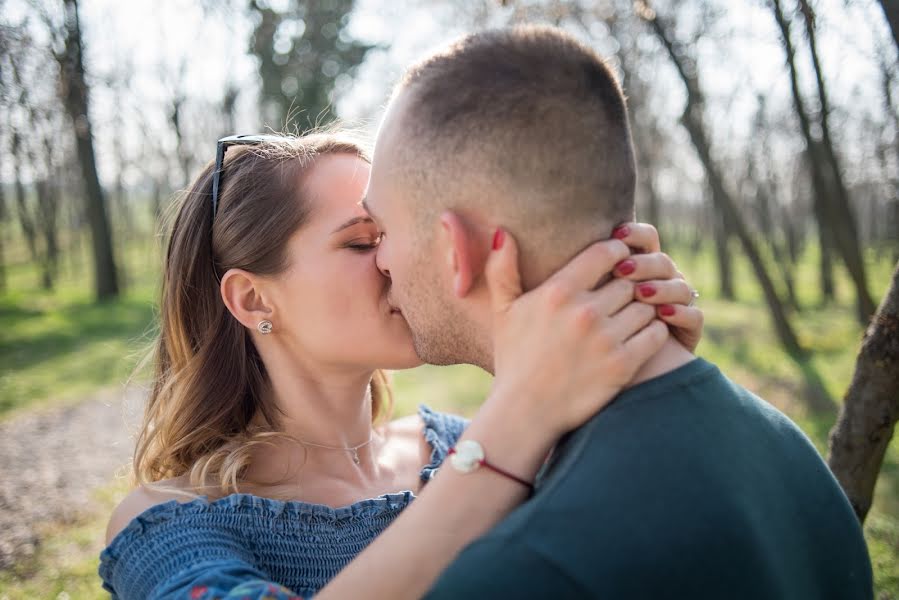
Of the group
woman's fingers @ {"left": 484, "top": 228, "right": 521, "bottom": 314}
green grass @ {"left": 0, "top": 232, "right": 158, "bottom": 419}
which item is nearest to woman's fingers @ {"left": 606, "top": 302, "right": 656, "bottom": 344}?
woman's fingers @ {"left": 484, "top": 228, "right": 521, "bottom": 314}

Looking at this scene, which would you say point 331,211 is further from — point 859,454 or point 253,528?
point 859,454

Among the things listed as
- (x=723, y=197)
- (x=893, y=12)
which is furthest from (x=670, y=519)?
(x=723, y=197)

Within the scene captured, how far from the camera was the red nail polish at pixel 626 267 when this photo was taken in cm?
151

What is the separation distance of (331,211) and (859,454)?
2192mm

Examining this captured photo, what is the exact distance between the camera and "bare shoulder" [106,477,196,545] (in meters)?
2.05

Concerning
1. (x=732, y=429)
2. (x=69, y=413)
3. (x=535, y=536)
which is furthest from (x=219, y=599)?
(x=69, y=413)

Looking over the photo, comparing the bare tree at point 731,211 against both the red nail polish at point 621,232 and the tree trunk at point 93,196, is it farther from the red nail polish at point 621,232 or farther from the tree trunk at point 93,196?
the tree trunk at point 93,196

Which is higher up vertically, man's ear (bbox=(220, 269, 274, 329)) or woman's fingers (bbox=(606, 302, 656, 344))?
woman's fingers (bbox=(606, 302, 656, 344))

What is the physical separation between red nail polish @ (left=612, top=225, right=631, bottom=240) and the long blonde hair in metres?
1.29

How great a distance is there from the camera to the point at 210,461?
2.27 m

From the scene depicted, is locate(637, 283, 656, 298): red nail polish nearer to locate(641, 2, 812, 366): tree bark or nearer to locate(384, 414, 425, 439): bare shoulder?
locate(384, 414, 425, 439): bare shoulder

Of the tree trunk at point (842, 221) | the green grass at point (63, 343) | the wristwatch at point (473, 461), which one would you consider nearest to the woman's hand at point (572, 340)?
the wristwatch at point (473, 461)

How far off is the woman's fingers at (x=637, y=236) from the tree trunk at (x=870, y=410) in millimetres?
1446

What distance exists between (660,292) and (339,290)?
3.99ft
